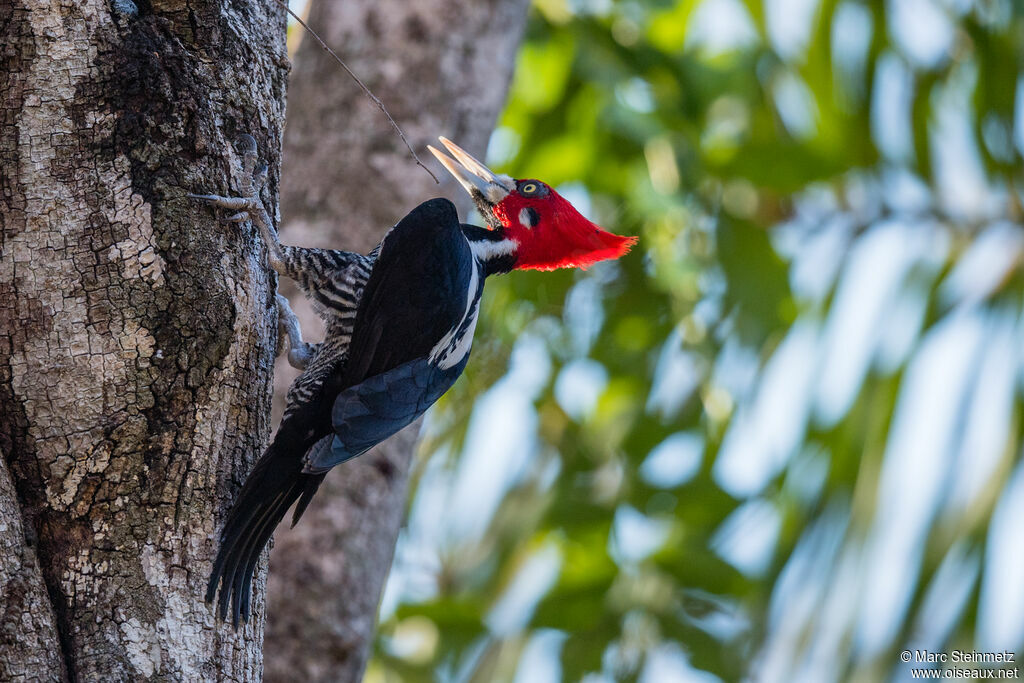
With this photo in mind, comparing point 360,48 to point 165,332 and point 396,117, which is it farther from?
point 165,332

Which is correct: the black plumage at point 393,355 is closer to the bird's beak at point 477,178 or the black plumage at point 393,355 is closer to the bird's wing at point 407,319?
the bird's wing at point 407,319

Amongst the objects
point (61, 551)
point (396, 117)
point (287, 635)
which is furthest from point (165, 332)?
point (396, 117)

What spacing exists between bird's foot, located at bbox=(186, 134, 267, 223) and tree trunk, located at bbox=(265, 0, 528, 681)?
115cm

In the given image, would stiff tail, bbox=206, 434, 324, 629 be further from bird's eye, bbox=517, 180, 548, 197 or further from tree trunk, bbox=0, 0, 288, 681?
bird's eye, bbox=517, 180, 548, 197

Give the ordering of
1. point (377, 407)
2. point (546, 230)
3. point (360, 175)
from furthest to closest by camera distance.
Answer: point (360, 175) < point (546, 230) < point (377, 407)

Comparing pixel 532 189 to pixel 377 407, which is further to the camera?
pixel 532 189

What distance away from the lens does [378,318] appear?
9.14ft

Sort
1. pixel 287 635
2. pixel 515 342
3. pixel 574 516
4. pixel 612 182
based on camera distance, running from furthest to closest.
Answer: pixel 612 182, pixel 574 516, pixel 515 342, pixel 287 635

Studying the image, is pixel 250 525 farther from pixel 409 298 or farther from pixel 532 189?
pixel 532 189

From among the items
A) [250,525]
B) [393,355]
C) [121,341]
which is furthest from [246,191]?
[250,525]

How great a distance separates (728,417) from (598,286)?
2.76 feet

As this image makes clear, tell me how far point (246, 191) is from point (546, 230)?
114cm

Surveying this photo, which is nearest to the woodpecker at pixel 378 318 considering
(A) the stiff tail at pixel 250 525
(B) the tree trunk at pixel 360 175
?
(A) the stiff tail at pixel 250 525

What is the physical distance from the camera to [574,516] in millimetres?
4445
